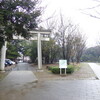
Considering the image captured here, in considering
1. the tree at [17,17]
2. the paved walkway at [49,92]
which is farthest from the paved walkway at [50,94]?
the tree at [17,17]

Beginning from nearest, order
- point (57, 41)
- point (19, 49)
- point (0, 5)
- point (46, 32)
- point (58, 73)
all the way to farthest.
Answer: point (0, 5)
point (58, 73)
point (46, 32)
point (57, 41)
point (19, 49)

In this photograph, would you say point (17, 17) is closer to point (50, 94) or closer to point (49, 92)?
point (49, 92)

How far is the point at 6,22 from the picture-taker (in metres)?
12.0

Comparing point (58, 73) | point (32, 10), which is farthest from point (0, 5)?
point (58, 73)

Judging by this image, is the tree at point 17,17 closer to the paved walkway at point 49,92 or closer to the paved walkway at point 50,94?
the paved walkway at point 49,92

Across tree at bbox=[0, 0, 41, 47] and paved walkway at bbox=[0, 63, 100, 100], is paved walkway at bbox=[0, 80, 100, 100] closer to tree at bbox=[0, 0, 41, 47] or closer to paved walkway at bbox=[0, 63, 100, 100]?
paved walkway at bbox=[0, 63, 100, 100]

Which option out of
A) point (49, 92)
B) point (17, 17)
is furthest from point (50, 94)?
point (17, 17)

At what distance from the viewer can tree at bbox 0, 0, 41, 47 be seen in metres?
11.7

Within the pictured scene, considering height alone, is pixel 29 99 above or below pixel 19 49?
below

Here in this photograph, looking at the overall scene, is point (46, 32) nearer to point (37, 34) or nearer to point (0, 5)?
point (37, 34)

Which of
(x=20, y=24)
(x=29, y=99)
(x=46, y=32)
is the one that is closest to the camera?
(x=29, y=99)

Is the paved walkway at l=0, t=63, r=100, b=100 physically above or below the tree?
below

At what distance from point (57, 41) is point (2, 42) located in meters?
20.8

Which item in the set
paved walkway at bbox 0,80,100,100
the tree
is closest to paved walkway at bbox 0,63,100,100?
paved walkway at bbox 0,80,100,100
